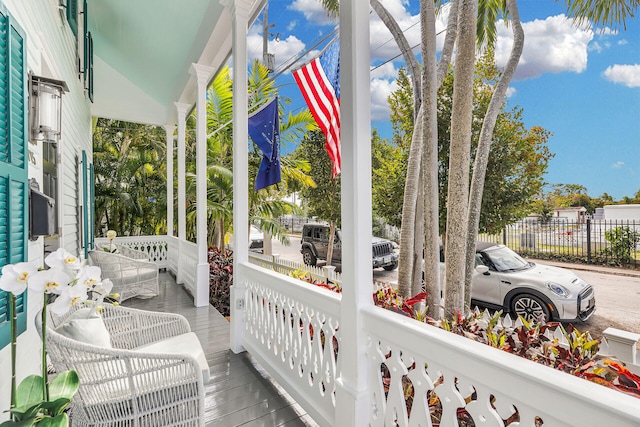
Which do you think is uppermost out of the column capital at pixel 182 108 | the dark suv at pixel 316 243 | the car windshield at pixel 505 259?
the column capital at pixel 182 108

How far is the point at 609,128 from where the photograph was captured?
2201mm

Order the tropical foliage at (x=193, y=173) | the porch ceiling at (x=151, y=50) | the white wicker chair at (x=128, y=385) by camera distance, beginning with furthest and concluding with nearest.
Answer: the tropical foliage at (x=193, y=173), the porch ceiling at (x=151, y=50), the white wicker chair at (x=128, y=385)

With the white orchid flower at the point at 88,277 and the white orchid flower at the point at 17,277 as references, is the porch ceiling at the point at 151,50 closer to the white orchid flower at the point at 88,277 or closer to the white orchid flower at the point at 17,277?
the white orchid flower at the point at 88,277

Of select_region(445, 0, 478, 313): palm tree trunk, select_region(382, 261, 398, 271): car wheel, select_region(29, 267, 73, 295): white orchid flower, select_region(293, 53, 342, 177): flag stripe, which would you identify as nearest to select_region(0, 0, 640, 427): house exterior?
select_region(29, 267, 73, 295): white orchid flower

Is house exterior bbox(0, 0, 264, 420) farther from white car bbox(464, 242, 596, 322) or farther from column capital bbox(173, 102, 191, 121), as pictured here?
white car bbox(464, 242, 596, 322)

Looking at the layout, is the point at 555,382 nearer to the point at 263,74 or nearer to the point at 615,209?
the point at 615,209

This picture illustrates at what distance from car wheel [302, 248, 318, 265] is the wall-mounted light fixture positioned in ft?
31.3

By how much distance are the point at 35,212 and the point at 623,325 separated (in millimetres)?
4372

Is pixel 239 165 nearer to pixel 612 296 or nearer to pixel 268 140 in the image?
pixel 268 140

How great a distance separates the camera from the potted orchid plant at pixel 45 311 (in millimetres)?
1139

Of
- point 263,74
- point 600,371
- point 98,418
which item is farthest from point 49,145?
point 263,74

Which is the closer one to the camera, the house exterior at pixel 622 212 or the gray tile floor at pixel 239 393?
the house exterior at pixel 622 212

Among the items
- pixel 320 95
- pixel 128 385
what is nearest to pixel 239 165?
pixel 320 95

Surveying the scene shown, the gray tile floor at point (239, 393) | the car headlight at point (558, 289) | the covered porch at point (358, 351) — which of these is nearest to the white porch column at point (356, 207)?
the covered porch at point (358, 351)
